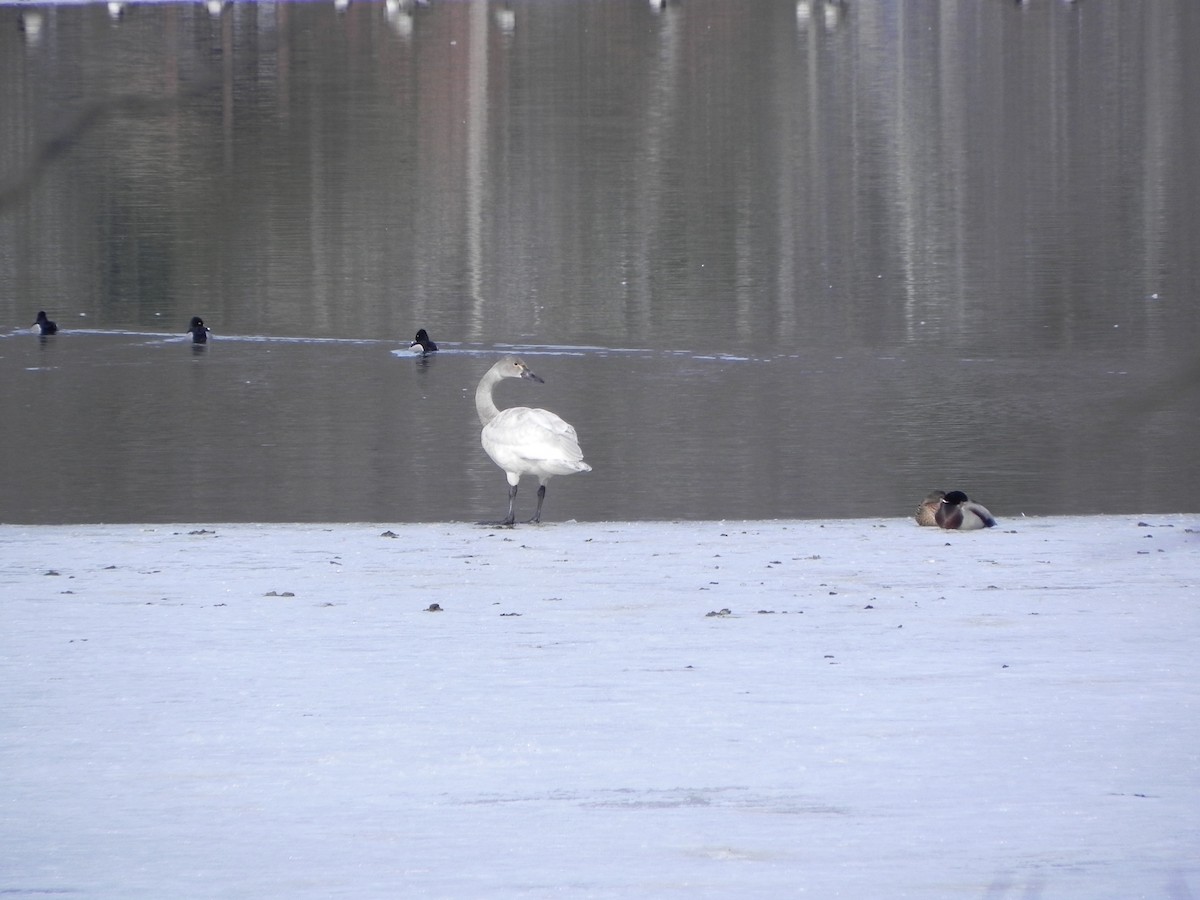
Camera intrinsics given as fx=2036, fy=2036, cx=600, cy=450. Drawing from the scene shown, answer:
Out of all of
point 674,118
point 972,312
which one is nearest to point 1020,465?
point 972,312

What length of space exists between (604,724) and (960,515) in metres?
4.43

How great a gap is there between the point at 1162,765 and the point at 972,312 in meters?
17.0

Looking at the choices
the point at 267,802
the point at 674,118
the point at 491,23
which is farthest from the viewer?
the point at 491,23

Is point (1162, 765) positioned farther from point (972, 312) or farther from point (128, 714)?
point (972, 312)

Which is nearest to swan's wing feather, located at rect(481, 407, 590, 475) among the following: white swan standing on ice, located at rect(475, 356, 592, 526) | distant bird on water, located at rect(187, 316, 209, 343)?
white swan standing on ice, located at rect(475, 356, 592, 526)

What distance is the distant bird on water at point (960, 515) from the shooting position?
31.7 ft

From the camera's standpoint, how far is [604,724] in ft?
18.4

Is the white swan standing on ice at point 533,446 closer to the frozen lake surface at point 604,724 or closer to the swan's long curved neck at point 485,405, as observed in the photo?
the swan's long curved neck at point 485,405

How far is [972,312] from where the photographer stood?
71.4ft

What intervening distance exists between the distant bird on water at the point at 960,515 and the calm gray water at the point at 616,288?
2108 millimetres

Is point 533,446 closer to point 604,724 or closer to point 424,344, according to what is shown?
point 604,724

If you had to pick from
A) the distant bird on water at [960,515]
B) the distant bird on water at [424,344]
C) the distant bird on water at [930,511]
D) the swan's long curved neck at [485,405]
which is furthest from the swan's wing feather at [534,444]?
the distant bird on water at [424,344]

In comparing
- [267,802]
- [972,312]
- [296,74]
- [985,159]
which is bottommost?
[267,802]

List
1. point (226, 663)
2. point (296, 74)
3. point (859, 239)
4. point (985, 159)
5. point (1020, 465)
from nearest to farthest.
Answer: point (226, 663)
point (1020, 465)
point (859, 239)
point (985, 159)
point (296, 74)
